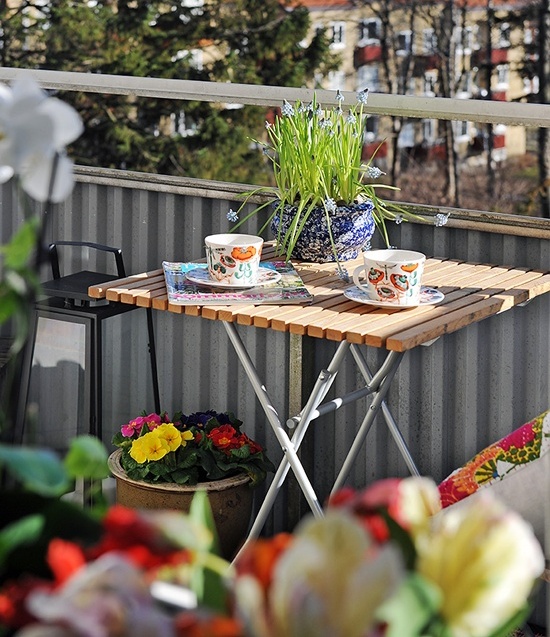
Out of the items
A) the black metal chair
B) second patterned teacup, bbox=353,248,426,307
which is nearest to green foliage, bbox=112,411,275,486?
the black metal chair

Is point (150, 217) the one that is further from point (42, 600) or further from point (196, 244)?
point (42, 600)

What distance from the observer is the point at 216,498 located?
10.1 feet

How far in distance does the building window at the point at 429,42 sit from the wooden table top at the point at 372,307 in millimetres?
11138

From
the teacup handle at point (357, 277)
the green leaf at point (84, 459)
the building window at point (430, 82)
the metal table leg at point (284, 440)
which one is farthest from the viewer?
the building window at point (430, 82)

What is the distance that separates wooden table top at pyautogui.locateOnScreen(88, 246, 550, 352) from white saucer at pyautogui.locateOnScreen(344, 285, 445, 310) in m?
0.01

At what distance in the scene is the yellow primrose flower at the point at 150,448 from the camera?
3070 millimetres

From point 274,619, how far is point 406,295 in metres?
1.71

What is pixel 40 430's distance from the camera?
3.51 m

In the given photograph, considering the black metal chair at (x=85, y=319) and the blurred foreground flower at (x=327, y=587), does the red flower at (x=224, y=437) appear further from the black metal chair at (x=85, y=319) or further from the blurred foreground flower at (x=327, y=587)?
the blurred foreground flower at (x=327, y=587)

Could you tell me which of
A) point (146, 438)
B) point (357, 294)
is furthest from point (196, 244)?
point (357, 294)

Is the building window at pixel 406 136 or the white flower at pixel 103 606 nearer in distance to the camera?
the white flower at pixel 103 606

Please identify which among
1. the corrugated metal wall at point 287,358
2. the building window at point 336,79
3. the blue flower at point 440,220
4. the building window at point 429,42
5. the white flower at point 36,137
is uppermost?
the building window at point 429,42

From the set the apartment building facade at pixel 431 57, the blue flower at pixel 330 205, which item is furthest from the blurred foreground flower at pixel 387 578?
the apartment building facade at pixel 431 57

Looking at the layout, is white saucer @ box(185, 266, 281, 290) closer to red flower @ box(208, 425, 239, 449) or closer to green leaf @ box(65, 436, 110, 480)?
red flower @ box(208, 425, 239, 449)
